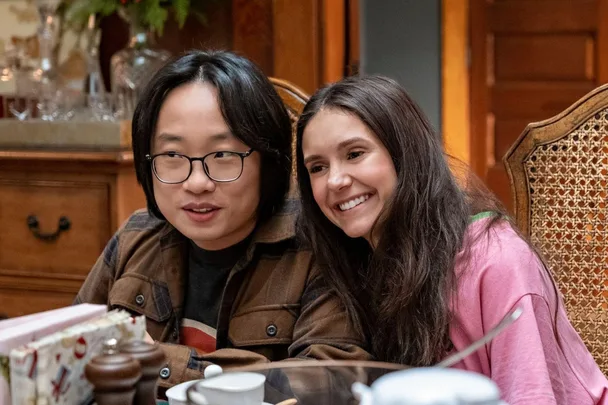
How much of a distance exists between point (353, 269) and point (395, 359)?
20cm

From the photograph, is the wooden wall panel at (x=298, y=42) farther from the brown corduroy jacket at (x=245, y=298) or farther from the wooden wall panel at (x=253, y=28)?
the brown corduroy jacket at (x=245, y=298)

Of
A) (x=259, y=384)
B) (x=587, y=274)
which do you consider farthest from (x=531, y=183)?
(x=259, y=384)

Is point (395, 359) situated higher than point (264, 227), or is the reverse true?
point (264, 227)

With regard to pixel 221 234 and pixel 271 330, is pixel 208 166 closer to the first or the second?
pixel 221 234

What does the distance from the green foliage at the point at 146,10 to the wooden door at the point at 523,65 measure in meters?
1.74

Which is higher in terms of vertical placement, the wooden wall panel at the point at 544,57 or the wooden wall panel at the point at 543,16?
the wooden wall panel at the point at 543,16

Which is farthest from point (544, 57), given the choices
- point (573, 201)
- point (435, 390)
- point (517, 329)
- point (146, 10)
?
point (435, 390)

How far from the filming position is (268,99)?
4.89 feet

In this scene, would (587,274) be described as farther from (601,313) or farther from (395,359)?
(395,359)

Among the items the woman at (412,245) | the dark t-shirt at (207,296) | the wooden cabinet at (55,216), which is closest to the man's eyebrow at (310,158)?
the woman at (412,245)

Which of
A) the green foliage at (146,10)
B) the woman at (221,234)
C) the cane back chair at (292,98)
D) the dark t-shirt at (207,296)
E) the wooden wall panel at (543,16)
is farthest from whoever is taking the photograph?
the wooden wall panel at (543,16)

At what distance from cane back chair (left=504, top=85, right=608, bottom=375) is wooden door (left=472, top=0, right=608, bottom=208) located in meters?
2.38

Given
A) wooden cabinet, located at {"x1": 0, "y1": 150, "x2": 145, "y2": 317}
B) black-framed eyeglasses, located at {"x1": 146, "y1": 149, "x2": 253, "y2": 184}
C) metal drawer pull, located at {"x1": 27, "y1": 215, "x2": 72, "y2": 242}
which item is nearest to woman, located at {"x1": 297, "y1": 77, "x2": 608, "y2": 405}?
black-framed eyeglasses, located at {"x1": 146, "y1": 149, "x2": 253, "y2": 184}

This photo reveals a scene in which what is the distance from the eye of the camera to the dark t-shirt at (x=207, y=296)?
1.52 meters
